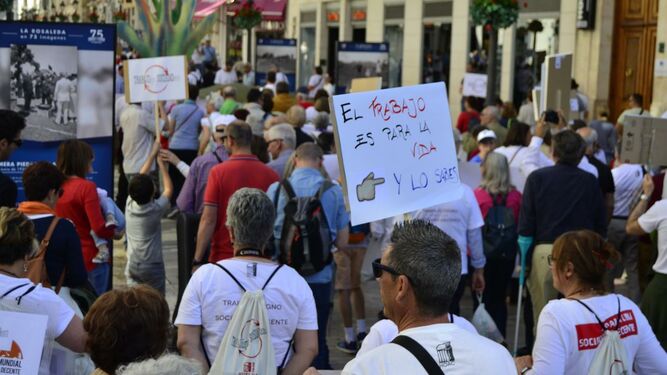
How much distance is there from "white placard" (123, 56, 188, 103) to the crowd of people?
616 mm

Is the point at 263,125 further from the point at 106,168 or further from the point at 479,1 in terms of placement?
the point at 479,1

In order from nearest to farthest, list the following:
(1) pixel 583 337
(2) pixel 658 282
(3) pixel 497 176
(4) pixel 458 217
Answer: (1) pixel 583 337
(2) pixel 658 282
(4) pixel 458 217
(3) pixel 497 176

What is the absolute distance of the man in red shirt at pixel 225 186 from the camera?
7.91 metres

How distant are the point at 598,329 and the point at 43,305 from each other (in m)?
2.34

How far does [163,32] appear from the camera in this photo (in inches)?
755

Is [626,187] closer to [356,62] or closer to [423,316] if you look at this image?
[423,316]

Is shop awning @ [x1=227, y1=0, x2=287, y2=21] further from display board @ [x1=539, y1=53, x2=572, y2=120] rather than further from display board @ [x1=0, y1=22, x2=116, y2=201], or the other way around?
display board @ [x1=0, y1=22, x2=116, y2=201]

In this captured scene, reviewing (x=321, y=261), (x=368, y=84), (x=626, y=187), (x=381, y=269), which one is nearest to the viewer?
(x=381, y=269)

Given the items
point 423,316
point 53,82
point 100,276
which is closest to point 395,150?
point 423,316

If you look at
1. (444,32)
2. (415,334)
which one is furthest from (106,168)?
(444,32)

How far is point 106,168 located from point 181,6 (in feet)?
35.8

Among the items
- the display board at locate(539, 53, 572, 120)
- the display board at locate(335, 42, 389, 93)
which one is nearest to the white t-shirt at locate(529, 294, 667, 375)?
the display board at locate(539, 53, 572, 120)

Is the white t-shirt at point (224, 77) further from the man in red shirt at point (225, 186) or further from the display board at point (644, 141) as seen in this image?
the man in red shirt at point (225, 186)

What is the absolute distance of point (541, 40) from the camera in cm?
2698
